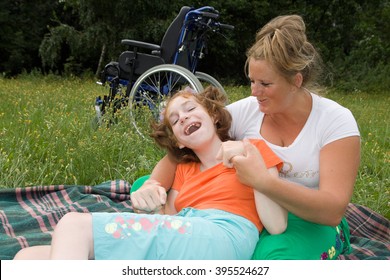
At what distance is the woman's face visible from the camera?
7.45 ft

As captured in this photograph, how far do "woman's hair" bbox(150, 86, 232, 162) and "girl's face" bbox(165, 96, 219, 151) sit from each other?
5cm

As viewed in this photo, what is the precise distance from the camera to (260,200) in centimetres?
214

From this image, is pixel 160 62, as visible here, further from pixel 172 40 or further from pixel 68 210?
pixel 68 210

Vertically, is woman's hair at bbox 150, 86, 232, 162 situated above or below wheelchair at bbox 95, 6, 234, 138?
above

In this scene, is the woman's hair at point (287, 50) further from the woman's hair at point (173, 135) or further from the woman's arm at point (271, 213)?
the woman's arm at point (271, 213)

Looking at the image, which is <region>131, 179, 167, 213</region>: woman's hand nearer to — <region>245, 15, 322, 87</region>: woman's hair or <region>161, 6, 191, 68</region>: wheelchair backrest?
<region>245, 15, 322, 87</region>: woman's hair

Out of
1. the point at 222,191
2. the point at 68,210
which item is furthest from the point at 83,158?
the point at 222,191

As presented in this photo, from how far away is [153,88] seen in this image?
16.9ft

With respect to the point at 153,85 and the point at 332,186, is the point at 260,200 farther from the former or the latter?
the point at 153,85

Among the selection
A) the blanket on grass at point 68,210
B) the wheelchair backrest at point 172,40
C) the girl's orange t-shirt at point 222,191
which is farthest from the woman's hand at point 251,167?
the wheelchair backrest at point 172,40

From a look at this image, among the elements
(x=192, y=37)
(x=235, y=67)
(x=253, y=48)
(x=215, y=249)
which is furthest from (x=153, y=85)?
(x=235, y=67)

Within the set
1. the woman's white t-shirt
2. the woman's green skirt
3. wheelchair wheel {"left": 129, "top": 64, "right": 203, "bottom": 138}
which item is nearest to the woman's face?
the woman's white t-shirt
